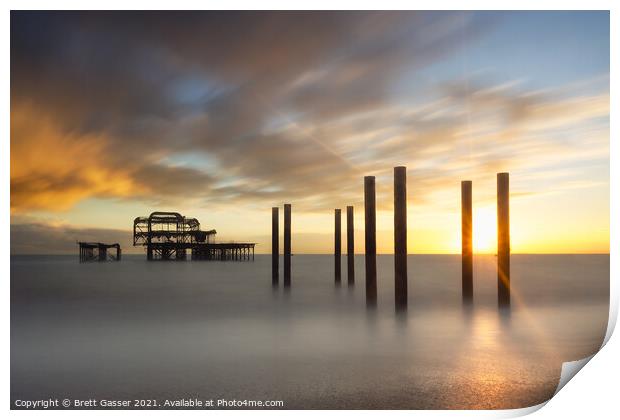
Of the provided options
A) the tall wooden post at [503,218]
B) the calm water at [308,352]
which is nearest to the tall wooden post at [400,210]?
the calm water at [308,352]

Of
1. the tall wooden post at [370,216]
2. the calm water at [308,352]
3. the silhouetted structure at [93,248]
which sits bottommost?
the calm water at [308,352]

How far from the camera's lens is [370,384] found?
17.7ft

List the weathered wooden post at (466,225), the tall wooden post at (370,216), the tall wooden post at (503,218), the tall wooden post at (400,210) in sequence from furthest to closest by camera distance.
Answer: the weathered wooden post at (466,225) < the tall wooden post at (370,216) < the tall wooden post at (503,218) < the tall wooden post at (400,210)

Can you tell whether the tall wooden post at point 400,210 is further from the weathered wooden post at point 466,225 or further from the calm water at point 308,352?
the weathered wooden post at point 466,225

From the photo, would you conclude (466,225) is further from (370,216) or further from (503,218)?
(370,216)

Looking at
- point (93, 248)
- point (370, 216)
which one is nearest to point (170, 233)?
point (93, 248)

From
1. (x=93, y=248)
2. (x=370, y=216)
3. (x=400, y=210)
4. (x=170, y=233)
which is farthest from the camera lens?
(x=93, y=248)
